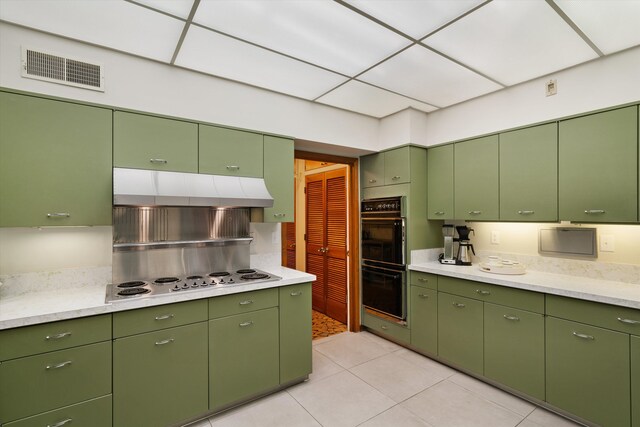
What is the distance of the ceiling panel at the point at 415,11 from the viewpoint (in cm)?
178

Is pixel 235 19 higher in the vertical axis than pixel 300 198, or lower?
higher

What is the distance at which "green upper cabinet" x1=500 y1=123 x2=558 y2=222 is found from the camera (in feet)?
8.61

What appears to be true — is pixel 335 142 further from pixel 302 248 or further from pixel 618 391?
pixel 618 391

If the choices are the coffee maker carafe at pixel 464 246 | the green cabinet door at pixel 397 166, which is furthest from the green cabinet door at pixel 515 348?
the green cabinet door at pixel 397 166

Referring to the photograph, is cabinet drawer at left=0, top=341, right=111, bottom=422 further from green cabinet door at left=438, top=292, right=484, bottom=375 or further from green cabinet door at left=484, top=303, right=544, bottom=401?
green cabinet door at left=484, top=303, right=544, bottom=401

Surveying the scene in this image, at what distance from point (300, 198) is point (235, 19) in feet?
10.8

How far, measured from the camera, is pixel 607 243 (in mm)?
2576

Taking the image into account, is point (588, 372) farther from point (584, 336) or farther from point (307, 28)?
point (307, 28)

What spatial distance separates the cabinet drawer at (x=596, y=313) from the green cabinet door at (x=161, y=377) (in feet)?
8.51

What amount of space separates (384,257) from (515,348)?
1.51 m

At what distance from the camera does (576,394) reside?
222 cm

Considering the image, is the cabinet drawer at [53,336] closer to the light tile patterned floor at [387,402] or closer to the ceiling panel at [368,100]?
the light tile patterned floor at [387,402]

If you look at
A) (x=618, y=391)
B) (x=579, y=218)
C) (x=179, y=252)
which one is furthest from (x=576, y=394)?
(x=179, y=252)

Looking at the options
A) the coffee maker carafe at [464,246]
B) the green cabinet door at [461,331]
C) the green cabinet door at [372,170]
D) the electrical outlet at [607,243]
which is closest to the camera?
the electrical outlet at [607,243]
